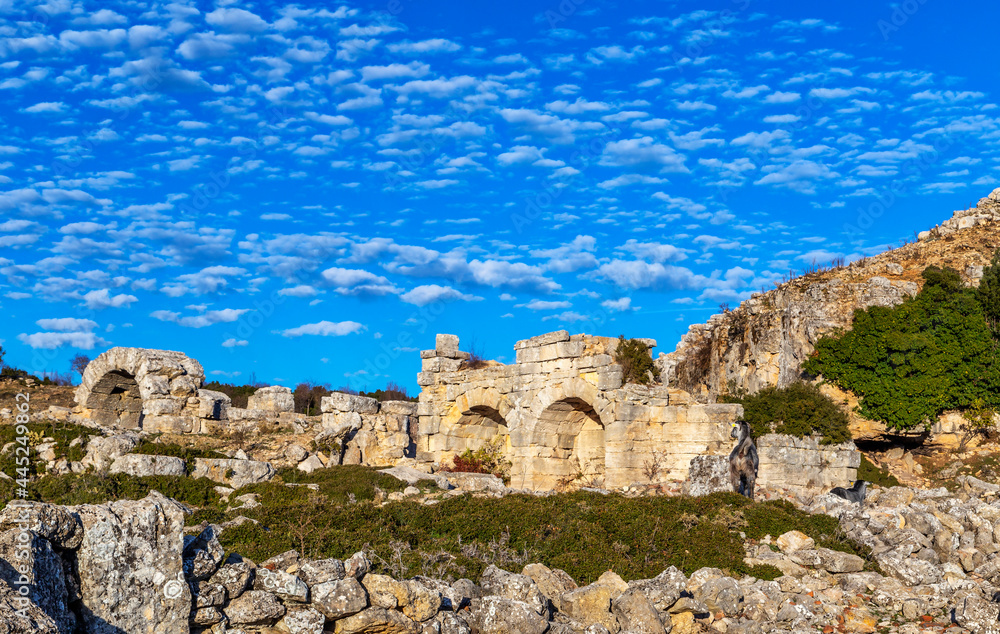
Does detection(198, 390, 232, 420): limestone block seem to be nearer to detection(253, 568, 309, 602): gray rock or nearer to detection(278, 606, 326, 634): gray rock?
detection(253, 568, 309, 602): gray rock

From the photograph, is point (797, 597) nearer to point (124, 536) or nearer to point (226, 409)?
point (124, 536)

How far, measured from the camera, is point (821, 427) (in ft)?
49.6

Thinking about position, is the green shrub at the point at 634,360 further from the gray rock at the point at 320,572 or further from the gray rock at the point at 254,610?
the gray rock at the point at 254,610

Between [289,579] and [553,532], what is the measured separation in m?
5.24

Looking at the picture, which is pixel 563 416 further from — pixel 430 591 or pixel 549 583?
pixel 430 591

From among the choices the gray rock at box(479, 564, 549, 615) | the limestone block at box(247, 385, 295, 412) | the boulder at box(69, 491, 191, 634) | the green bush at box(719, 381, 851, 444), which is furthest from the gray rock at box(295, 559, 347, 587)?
the limestone block at box(247, 385, 295, 412)

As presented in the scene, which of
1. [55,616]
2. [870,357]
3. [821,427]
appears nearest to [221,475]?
[55,616]

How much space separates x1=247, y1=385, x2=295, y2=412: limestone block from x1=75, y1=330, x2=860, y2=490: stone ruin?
0.10ft

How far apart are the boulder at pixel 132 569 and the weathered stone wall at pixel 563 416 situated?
1193 centimetres

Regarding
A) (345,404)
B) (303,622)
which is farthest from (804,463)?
(303,622)

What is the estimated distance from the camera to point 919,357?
57.8 ft

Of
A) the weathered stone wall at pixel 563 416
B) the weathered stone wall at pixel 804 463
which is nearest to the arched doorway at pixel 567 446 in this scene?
the weathered stone wall at pixel 563 416

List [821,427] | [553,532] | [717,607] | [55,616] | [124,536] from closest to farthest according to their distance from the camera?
[55,616] → [124,536] → [717,607] → [553,532] → [821,427]

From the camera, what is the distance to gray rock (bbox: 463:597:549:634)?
6043 millimetres
